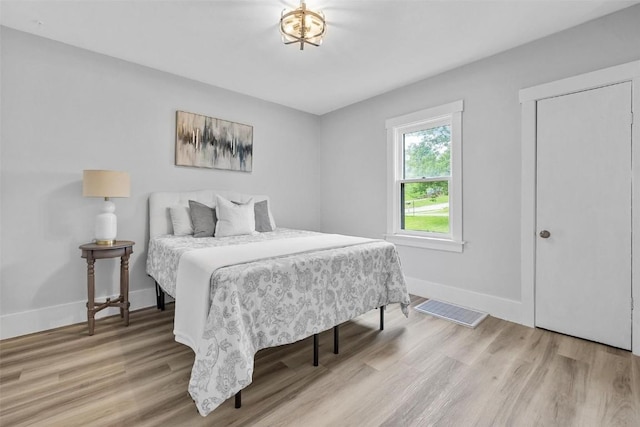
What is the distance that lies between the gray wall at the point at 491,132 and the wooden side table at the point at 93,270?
9.25 ft

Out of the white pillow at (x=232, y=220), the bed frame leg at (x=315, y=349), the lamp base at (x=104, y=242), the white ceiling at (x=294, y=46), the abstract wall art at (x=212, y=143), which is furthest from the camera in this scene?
the abstract wall art at (x=212, y=143)

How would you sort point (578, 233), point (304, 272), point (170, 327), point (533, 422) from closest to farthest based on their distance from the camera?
point (533, 422) < point (304, 272) < point (578, 233) < point (170, 327)

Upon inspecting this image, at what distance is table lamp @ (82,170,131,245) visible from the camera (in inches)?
95.6

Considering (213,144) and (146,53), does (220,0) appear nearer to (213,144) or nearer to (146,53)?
(146,53)

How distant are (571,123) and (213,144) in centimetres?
349

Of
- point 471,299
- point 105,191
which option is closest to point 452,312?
point 471,299

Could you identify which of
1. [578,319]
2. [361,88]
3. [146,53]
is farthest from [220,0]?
[578,319]

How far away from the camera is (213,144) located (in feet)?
11.4

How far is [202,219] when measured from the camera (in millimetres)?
2971

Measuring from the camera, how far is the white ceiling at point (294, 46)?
2102 mm

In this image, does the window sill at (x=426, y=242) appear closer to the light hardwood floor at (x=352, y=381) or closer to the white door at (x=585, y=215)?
the white door at (x=585, y=215)

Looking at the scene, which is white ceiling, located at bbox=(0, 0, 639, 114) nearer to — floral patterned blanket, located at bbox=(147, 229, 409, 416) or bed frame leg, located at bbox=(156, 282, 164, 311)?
floral patterned blanket, located at bbox=(147, 229, 409, 416)

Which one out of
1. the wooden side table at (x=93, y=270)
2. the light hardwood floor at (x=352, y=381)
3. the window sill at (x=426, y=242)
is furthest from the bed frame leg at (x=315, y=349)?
the window sill at (x=426, y=242)

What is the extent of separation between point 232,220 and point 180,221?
55cm
